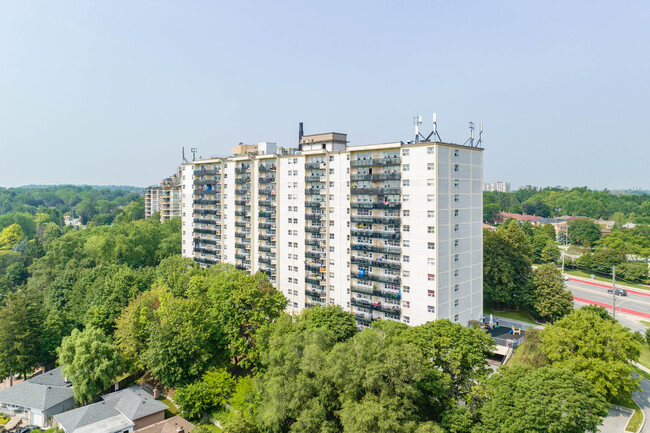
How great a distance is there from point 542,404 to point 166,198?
→ 131016mm

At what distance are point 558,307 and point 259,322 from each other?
145 feet

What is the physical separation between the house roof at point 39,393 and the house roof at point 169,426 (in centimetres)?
1295

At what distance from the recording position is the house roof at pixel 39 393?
47719mm

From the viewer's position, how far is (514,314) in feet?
229

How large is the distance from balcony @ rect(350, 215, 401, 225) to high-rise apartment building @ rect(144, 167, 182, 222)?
91211 millimetres

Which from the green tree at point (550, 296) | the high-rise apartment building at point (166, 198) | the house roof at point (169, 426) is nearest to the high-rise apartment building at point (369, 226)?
the green tree at point (550, 296)

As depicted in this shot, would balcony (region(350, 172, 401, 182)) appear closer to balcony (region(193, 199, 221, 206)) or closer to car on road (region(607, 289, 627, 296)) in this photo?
balcony (region(193, 199, 221, 206))

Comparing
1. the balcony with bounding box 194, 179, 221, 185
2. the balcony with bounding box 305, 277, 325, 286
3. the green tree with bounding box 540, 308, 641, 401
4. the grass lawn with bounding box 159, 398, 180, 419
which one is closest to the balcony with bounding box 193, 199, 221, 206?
the balcony with bounding box 194, 179, 221, 185

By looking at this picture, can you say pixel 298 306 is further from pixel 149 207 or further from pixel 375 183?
pixel 149 207

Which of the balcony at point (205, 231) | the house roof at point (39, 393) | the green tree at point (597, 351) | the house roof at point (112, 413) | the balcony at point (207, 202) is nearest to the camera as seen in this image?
the green tree at point (597, 351)

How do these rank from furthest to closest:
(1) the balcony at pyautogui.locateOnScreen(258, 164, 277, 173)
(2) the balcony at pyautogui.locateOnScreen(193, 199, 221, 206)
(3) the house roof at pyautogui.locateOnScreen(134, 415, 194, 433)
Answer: (2) the balcony at pyautogui.locateOnScreen(193, 199, 221, 206) → (1) the balcony at pyautogui.locateOnScreen(258, 164, 277, 173) → (3) the house roof at pyautogui.locateOnScreen(134, 415, 194, 433)

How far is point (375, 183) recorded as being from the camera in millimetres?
56938

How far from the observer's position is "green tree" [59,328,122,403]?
48.5m

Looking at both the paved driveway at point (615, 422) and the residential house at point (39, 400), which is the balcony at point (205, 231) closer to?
the residential house at point (39, 400)
